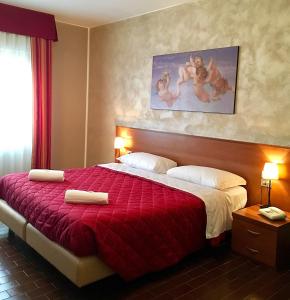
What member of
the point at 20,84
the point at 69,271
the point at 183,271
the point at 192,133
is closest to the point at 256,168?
the point at 192,133

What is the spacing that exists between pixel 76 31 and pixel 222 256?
3.91m

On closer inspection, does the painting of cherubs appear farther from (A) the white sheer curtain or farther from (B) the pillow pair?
(A) the white sheer curtain

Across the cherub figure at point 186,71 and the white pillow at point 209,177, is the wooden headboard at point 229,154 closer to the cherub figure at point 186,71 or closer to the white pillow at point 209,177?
the white pillow at point 209,177

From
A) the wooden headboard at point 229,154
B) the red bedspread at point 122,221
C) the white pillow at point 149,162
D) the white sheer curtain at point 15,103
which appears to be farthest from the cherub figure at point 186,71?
the white sheer curtain at point 15,103

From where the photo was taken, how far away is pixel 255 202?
3232 millimetres

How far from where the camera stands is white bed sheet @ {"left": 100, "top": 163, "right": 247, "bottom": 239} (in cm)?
286

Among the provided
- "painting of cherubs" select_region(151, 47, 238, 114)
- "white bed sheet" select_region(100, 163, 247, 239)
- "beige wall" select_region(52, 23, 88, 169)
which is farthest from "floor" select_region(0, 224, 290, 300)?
"beige wall" select_region(52, 23, 88, 169)

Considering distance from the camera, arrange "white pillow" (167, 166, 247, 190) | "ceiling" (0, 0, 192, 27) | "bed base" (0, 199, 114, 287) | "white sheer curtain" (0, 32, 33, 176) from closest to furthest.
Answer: "bed base" (0, 199, 114, 287), "white pillow" (167, 166, 247, 190), "ceiling" (0, 0, 192, 27), "white sheer curtain" (0, 32, 33, 176)

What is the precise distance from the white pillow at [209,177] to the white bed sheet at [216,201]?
0.05 metres

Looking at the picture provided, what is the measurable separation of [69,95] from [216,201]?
3.16m

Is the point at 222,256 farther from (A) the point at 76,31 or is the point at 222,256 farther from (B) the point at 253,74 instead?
(A) the point at 76,31

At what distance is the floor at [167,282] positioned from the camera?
2.31 m

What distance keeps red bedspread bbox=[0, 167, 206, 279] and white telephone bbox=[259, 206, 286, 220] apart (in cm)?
53

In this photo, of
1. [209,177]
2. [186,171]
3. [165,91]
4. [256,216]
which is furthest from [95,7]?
[256,216]
